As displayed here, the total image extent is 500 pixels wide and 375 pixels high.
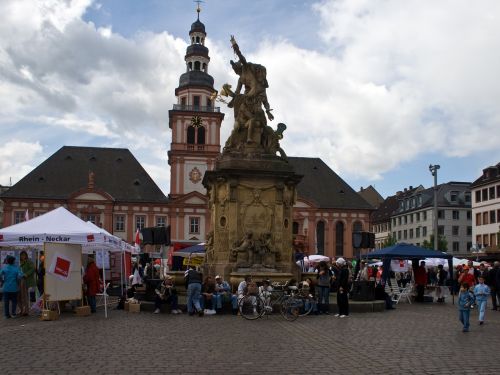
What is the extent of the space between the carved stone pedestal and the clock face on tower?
59307 millimetres

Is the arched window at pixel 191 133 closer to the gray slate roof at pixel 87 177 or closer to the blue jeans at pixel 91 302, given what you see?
the gray slate roof at pixel 87 177

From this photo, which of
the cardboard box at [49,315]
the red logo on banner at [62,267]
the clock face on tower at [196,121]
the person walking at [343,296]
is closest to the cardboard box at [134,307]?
the red logo on banner at [62,267]

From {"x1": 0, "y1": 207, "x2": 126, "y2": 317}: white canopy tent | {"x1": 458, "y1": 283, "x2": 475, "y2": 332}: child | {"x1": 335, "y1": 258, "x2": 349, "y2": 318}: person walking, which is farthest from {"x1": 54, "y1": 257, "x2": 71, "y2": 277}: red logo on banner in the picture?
{"x1": 458, "y1": 283, "x2": 475, "y2": 332}: child

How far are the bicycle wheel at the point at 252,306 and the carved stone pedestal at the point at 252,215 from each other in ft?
10.2

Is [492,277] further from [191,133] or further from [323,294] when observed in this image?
[191,133]

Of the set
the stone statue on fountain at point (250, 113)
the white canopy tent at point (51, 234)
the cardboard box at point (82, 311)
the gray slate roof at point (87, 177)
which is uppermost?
the gray slate roof at point (87, 177)

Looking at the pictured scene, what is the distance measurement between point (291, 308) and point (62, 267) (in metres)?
6.26

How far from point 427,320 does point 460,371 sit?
8278 mm

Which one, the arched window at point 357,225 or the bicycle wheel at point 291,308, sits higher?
the arched window at point 357,225

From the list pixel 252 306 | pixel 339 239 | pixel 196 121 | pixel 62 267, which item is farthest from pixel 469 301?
pixel 339 239

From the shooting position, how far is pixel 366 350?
11461 millimetres

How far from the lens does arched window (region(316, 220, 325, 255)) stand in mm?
83250

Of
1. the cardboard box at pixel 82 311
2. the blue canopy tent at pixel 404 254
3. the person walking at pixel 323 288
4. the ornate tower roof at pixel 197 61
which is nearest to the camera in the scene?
the cardboard box at pixel 82 311

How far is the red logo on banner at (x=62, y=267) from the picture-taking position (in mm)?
17359
